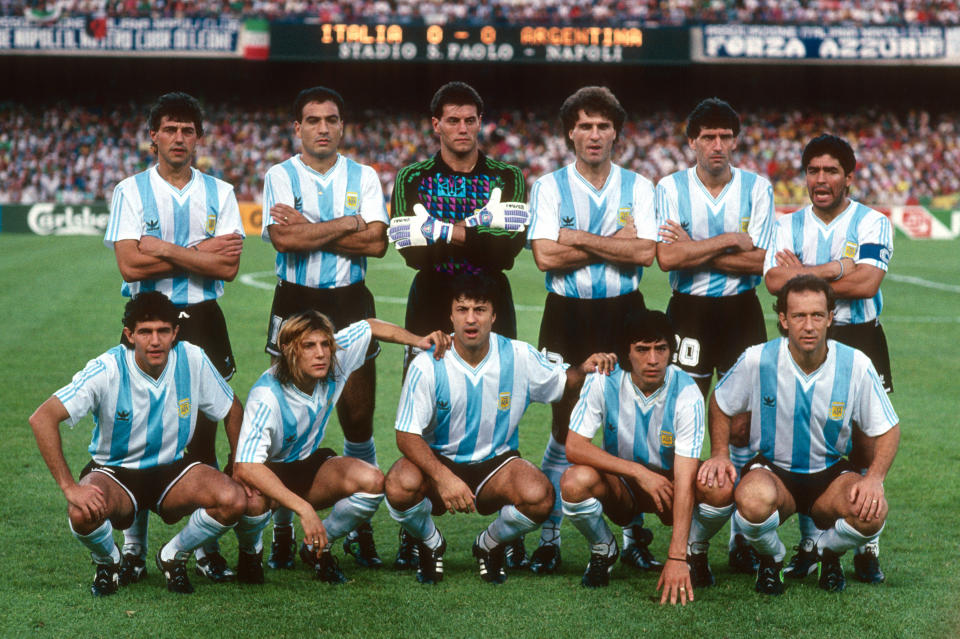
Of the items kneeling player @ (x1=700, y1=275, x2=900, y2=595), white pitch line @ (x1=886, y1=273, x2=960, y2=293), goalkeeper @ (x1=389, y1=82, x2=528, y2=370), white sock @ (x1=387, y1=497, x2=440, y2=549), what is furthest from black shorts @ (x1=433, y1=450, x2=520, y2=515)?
white pitch line @ (x1=886, y1=273, x2=960, y2=293)

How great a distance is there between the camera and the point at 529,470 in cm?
466

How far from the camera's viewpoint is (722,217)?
5.18m

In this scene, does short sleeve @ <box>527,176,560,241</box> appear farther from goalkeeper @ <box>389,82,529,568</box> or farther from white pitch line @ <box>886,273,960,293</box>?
white pitch line @ <box>886,273,960,293</box>

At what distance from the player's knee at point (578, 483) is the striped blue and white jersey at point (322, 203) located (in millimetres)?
1582

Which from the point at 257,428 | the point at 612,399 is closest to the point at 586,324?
the point at 612,399

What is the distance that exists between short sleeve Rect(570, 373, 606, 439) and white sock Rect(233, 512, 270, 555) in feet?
4.64

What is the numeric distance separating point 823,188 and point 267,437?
9.19 feet

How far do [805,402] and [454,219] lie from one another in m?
1.87

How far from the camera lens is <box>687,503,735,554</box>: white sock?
449 centimetres

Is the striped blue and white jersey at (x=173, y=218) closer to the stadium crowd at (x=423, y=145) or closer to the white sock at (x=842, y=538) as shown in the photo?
the white sock at (x=842, y=538)

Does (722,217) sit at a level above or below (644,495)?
above

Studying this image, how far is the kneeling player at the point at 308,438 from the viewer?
4449mm

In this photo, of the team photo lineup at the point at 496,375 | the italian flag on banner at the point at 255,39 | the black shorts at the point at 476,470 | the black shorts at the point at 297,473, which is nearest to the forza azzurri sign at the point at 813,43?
the italian flag on banner at the point at 255,39

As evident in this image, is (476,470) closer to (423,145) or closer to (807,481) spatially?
(807,481)
